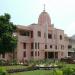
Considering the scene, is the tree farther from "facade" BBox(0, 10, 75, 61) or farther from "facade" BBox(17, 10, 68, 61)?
"facade" BBox(17, 10, 68, 61)

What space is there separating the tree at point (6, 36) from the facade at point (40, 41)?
24.7ft

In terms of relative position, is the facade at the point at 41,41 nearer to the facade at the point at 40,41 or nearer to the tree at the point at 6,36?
the facade at the point at 40,41

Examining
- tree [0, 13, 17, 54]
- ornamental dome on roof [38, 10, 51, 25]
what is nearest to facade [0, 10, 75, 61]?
ornamental dome on roof [38, 10, 51, 25]

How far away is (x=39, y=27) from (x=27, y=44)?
3.80 m

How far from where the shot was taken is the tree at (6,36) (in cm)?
3831

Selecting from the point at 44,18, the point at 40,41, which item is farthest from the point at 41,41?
the point at 44,18

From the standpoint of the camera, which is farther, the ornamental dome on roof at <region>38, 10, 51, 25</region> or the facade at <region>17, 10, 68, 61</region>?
the ornamental dome on roof at <region>38, 10, 51, 25</region>

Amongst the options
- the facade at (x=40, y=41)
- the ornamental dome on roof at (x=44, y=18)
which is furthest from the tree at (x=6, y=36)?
the ornamental dome on roof at (x=44, y=18)

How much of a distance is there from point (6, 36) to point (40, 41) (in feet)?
46.5

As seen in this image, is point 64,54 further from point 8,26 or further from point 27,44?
point 8,26

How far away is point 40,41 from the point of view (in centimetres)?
5178

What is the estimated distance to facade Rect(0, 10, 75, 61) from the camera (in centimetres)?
4941

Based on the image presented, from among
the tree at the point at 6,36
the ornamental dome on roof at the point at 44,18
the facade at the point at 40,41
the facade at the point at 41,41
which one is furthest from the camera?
the ornamental dome on roof at the point at 44,18

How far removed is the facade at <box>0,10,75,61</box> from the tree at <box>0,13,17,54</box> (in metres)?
7.53
